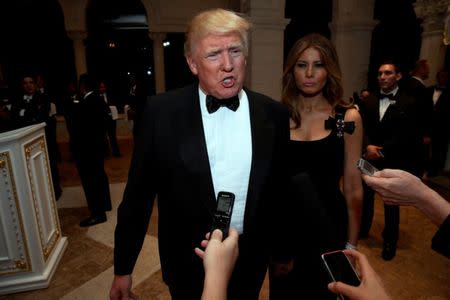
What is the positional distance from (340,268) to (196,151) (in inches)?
28.0

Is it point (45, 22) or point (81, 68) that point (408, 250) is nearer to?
point (81, 68)

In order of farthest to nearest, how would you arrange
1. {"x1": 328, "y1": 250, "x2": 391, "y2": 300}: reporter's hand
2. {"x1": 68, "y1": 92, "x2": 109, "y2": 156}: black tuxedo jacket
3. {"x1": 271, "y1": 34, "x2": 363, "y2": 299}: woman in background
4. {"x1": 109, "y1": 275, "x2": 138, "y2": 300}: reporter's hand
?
{"x1": 68, "y1": 92, "x2": 109, "y2": 156}: black tuxedo jacket
{"x1": 271, "y1": 34, "x2": 363, "y2": 299}: woman in background
{"x1": 109, "y1": 275, "x2": 138, "y2": 300}: reporter's hand
{"x1": 328, "y1": 250, "x2": 391, "y2": 300}: reporter's hand

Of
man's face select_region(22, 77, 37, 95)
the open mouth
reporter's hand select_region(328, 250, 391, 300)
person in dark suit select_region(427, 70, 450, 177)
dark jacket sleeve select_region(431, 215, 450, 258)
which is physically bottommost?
person in dark suit select_region(427, 70, 450, 177)

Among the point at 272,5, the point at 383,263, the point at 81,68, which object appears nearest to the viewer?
the point at 383,263

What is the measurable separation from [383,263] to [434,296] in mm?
517

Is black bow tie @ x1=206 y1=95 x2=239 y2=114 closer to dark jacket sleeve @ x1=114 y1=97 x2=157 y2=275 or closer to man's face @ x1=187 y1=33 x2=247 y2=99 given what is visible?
man's face @ x1=187 y1=33 x2=247 y2=99

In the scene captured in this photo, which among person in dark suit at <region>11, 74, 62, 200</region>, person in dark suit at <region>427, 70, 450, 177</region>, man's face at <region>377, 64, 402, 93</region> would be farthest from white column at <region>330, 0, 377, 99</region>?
person in dark suit at <region>11, 74, 62, 200</region>

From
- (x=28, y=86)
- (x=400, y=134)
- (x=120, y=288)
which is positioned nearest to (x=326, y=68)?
(x=120, y=288)

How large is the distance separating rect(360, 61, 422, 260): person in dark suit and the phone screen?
2.53 m

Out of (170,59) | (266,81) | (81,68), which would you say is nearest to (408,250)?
(266,81)

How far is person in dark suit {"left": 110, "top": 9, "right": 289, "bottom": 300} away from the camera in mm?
1369

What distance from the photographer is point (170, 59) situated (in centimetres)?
1401

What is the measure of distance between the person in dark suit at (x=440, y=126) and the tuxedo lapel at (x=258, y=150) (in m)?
4.80

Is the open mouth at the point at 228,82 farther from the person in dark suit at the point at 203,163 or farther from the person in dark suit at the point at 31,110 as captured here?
the person in dark suit at the point at 31,110
